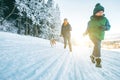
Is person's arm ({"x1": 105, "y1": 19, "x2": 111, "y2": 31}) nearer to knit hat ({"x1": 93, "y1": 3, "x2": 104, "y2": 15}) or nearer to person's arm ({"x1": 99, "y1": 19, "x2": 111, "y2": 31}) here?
person's arm ({"x1": 99, "y1": 19, "x2": 111, "y2": 31})

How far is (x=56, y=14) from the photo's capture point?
71.8 meters

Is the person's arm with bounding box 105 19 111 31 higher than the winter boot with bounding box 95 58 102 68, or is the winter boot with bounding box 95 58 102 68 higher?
the person's arm with bounding box 105 19 111 31

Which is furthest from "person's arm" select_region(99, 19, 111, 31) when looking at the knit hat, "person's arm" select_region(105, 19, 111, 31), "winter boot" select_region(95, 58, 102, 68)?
"winter boot" select_region(95, 58, 102, 68)

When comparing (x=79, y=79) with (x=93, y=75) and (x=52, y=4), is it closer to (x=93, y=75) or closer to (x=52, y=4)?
(x=93, y=75)

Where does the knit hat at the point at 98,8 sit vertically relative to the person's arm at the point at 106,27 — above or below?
above

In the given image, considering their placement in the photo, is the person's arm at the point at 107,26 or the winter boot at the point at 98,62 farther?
the person's arm at the point at 107,26

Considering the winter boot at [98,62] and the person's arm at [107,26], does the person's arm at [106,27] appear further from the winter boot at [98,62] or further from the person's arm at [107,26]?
the winter boot at [98,62]

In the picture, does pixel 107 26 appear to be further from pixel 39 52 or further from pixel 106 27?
pixel 39 52

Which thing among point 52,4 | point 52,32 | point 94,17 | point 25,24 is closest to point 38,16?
point 25,24

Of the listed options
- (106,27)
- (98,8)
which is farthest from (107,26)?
(98,8)

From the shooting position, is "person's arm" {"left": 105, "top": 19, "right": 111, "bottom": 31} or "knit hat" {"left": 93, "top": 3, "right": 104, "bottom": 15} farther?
"knit hat" {"left": 93, "top": 3, "right": 104, "bottom": 15}

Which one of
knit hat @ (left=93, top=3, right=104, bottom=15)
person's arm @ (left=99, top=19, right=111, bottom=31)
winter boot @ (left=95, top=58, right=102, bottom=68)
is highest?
knit hat @ (left=93, top=3, right=104, bottom=15)

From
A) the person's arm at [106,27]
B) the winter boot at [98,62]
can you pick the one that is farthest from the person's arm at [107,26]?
the winter boot at [98,62]

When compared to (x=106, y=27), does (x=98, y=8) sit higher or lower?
higher
